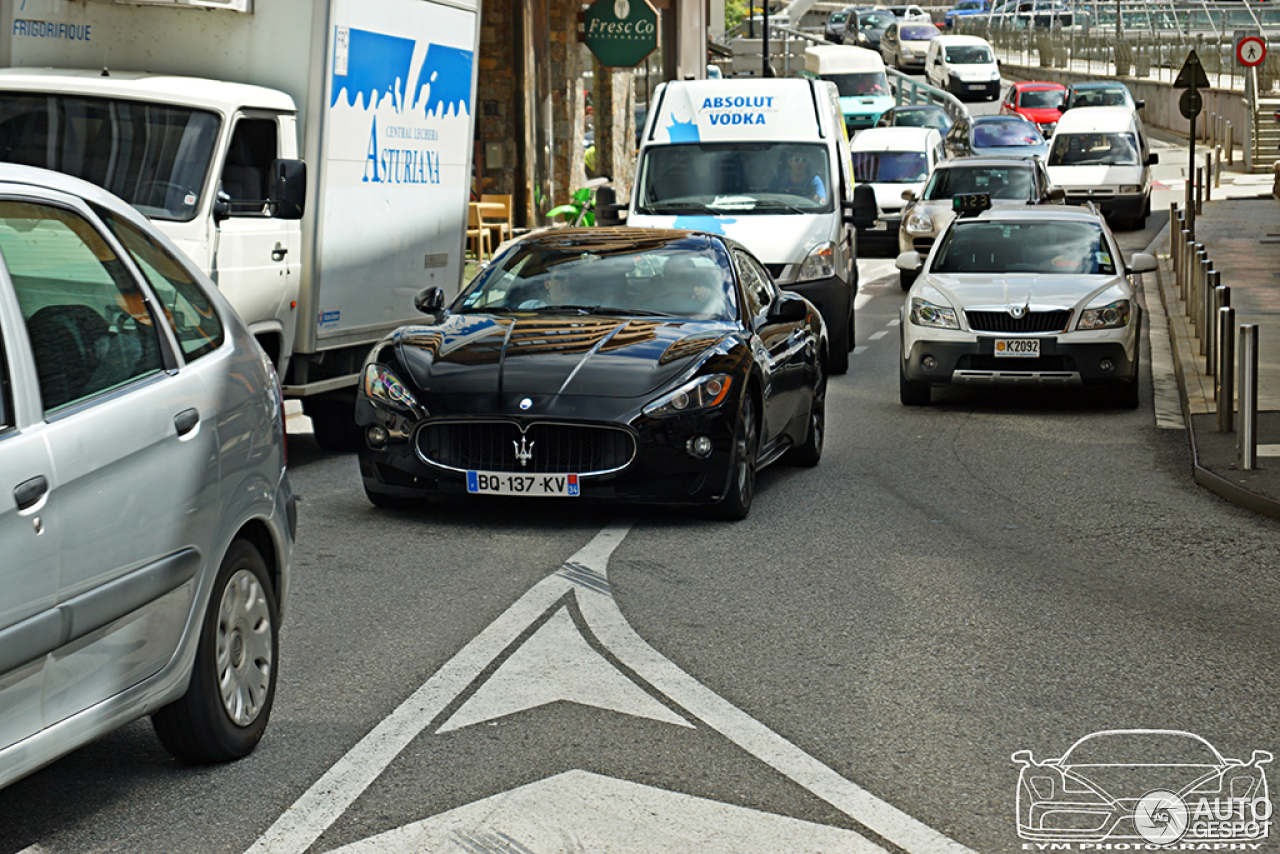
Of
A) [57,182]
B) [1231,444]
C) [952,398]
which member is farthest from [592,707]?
[952,398]

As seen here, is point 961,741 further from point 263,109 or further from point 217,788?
point 263,109

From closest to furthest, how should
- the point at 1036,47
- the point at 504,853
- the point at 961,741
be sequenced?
the point at 504,853 → the point at 961,741 → the point at 1036,47

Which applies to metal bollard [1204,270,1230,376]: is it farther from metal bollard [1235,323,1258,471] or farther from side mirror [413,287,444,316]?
side mirror [413,287,444,316]

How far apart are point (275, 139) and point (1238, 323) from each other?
865 centimetres

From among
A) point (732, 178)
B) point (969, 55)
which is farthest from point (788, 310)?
point (969, 55)

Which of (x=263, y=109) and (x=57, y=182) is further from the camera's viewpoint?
(x=263, y=109)

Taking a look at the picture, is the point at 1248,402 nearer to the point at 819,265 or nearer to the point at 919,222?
the point at 819,265

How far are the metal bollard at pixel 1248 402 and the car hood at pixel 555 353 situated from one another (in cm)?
313

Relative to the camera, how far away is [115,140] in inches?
410

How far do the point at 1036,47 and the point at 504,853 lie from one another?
84059 mm

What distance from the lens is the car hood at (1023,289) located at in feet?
46.5

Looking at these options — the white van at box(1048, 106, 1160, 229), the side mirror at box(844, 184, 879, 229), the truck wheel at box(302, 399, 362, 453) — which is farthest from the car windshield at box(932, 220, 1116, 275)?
the white van at box(1048, 106, 1160, 229)

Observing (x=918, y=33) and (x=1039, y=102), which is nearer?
(x=1039, y=102)

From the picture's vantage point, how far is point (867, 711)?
5879mm
